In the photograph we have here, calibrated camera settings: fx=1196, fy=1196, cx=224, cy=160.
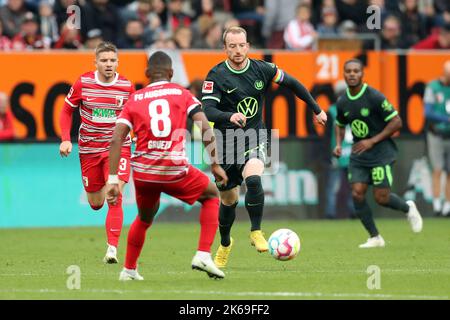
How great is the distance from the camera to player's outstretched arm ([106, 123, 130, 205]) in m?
10.3

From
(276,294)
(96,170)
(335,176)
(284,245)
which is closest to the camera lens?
(276,294)

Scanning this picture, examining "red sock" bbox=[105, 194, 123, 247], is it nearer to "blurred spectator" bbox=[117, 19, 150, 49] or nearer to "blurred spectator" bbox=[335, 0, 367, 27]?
"blurred spectator" bbox=[117, 19, 150, 49]

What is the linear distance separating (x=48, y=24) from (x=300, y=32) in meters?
4.67

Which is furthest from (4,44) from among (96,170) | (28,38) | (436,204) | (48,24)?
(436,204)

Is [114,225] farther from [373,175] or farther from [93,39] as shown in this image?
[93,39]

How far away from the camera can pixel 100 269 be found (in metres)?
12.4

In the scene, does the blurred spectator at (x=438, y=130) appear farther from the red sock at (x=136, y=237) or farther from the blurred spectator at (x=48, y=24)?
the red sock at (x=136, y=237)

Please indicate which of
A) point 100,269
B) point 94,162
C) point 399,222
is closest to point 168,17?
point 399,222

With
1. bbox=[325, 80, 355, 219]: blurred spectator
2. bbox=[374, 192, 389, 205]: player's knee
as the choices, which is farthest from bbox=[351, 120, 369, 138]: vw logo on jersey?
bbox=[325, 80, 355, 219]: blurred spectator

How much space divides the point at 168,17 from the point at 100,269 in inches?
433

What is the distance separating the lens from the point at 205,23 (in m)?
22.2

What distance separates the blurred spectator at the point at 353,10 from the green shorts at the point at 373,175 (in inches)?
307

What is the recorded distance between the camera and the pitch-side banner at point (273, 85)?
20.2 meters

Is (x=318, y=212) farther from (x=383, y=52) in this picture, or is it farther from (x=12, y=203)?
(x=12, y=203)
